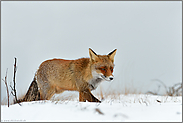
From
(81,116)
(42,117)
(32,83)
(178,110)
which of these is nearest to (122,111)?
(81,116)

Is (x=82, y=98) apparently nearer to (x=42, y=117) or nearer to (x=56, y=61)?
(x=56, y=61)

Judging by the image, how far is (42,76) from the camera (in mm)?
6406

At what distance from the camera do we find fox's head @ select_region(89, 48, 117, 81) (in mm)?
5648

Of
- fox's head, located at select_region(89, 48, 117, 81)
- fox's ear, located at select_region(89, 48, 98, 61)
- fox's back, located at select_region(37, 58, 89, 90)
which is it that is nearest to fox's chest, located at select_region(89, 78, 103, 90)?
fox's head, located at select_region(89, 48, 117, 81)

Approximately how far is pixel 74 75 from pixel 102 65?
1.08m

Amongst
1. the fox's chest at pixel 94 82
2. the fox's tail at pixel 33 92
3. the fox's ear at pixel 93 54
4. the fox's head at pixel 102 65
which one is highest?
the fox's ear at pixel 93 54

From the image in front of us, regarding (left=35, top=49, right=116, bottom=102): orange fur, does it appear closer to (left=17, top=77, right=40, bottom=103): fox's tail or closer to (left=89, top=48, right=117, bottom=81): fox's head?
(left=89, top=48, right=117, bottom=81): fox's head

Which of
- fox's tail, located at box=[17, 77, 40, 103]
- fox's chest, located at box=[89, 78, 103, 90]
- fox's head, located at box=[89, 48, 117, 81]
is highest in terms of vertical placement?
fox's head, located at box=[89, 48, 117, 81]

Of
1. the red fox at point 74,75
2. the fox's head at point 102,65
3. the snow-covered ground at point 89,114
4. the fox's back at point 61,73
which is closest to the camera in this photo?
the snow-covered ground at point 89,114

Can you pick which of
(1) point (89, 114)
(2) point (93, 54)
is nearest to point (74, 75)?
(2) point (93, 54)

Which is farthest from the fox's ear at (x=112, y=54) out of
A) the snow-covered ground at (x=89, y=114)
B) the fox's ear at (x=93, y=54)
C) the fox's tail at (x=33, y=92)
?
the fox's tail at (x=33, y=92)

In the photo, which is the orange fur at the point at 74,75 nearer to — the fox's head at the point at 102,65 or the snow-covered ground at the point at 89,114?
the fox's head at the point at 102,65

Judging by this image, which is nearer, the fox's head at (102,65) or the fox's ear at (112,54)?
the fox's head at (102,65)

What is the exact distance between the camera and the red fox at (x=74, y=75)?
591cm
